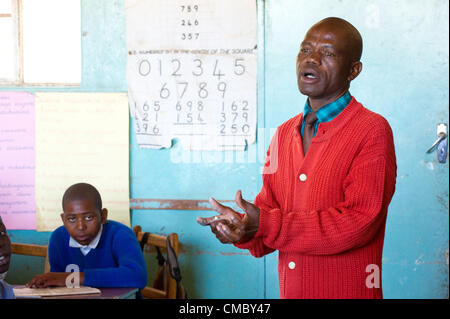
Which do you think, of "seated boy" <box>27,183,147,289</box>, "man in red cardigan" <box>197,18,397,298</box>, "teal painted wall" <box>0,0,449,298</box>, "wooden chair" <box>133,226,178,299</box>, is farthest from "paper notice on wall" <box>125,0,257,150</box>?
"man in red cardigan" <box>197,18,397,298</box>

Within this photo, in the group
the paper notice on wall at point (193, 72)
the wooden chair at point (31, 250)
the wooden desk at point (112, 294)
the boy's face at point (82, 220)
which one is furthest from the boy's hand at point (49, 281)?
the paper notice on wall at point (193, 72)

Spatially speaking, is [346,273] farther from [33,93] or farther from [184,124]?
[33,93]

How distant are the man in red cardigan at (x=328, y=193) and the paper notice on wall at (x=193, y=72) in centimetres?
147

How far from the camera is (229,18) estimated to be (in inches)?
108

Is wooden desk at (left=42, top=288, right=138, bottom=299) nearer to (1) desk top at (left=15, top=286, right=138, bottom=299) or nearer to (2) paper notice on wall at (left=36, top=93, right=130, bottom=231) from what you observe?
(1) desk top at (left=15, top=286, right=138, bottom=299)

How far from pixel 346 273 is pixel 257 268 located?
1.66 metres

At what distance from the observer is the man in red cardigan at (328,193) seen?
1107mm

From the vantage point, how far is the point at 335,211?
3.66ft

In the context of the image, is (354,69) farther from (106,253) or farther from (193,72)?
(193,72)

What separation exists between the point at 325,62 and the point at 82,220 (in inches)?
54.4

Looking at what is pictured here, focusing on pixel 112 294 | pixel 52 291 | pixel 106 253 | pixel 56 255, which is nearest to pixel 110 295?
pixel 112 294

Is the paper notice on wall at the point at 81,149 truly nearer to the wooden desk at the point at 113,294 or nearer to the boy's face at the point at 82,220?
the boy's face at the point at 82,220

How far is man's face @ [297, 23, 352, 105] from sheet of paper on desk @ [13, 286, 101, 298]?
3.50ft
